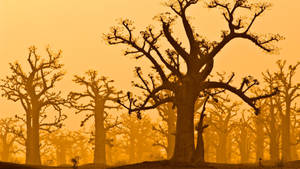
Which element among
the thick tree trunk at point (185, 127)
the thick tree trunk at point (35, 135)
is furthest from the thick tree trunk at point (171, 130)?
the thick tree trunk at point (185, 127)

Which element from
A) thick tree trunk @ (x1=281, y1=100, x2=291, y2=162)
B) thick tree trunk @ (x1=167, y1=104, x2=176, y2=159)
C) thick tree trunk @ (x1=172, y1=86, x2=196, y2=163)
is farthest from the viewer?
thick tree trunk @ (x1=167, y1=104, x2=176, y2=159)

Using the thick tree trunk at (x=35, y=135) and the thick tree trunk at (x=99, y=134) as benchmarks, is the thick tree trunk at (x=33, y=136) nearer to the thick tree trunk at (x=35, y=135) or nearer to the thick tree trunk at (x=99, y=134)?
the thick tree trunk at (x=35, y=135)

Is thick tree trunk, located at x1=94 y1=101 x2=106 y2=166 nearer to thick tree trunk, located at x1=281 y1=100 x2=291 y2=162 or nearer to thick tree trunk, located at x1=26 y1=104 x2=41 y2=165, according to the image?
thick tree trunk, located at x1=26 y1=104 x2=41 y2=165

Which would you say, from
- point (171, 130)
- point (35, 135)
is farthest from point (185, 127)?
point (171, 130)

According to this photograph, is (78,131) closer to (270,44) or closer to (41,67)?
(41,67)

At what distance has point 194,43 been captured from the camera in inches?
846

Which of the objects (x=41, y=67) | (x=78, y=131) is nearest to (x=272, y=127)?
(x=41, y=67)

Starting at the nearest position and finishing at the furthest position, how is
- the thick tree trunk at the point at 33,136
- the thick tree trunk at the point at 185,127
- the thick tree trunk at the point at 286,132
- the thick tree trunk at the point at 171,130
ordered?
the thick tree trunk at the point at 185,127
the thick tree trunk at the point at 33,136
the thick tree trunk at the point at 286,132
the thick tree trunk at the point at 171,130

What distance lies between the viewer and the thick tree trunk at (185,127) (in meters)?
20.6

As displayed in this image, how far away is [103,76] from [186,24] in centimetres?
2017

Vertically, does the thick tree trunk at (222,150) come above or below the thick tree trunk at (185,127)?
below

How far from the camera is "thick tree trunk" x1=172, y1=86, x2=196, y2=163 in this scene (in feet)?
67.7

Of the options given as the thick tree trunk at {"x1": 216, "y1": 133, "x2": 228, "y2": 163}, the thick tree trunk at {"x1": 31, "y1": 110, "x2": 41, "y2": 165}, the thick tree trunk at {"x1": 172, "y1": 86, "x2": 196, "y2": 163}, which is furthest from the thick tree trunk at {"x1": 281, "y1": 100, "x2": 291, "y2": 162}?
the thick tree trunk at {"x1": 172, "y1": 86, "x2": 196, "y2": 163}

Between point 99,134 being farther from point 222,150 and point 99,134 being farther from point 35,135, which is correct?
point 222,150
